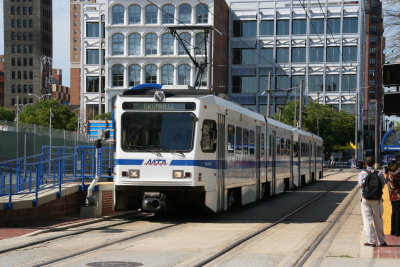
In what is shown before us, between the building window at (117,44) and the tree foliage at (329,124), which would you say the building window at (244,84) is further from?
the building window at (117,44)

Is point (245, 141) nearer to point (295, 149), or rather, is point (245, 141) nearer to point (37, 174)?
point (37, 174)

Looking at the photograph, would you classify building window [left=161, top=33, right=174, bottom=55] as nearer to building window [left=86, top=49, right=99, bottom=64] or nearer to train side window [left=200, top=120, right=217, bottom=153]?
building window [left=86, top=49, right=99, bottom=64]

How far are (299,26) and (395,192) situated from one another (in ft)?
309

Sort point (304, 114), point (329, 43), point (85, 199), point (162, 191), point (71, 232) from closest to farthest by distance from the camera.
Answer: point (71, 232) → point (162, 191) → point (85, 199) → point (304, 114) → point (329, 43)

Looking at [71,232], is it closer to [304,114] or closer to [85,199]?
[85,199]

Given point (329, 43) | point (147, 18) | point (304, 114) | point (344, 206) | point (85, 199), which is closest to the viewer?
point (85, 199)

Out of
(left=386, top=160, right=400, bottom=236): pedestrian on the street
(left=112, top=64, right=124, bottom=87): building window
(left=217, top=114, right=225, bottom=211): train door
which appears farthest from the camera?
(left=112, top=64, right=124, bottom=87): building window

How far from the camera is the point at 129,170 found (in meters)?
18.5

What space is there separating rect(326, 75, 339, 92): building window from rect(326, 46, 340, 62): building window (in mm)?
2304

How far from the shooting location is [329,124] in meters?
94.6

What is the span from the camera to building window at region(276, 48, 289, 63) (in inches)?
4254

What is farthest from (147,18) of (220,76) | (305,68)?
(305,68)

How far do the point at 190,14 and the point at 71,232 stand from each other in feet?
277

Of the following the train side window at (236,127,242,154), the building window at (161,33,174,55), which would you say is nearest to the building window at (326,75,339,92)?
the building window at (161,33,174,55)
